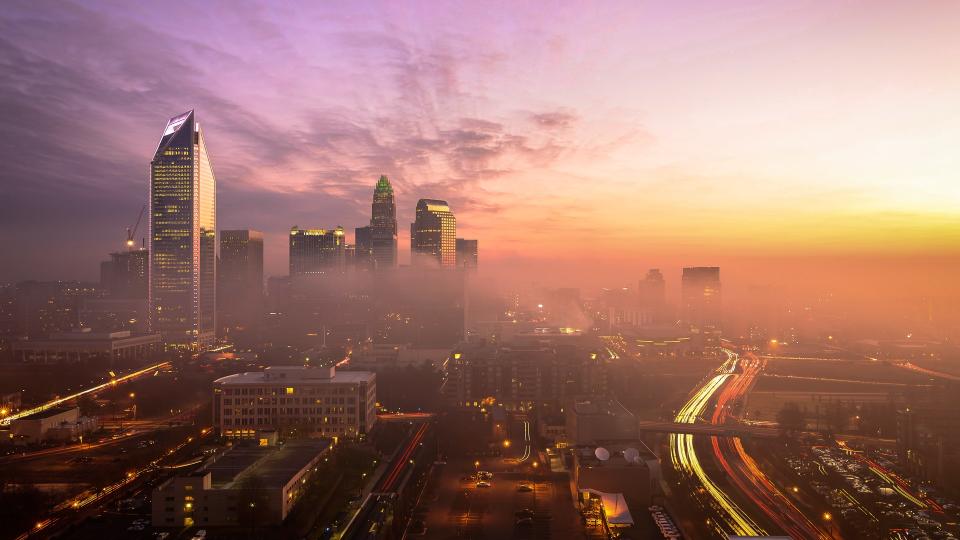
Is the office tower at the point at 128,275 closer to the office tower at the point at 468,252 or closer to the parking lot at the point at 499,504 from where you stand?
the office tower at the point at 468,252

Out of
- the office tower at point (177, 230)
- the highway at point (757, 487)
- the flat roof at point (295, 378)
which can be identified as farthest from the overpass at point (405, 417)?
the office tower at point (177, 230)

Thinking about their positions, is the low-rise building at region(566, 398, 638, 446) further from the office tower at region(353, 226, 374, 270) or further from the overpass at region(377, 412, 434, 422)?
the office tower at region(353, 226, 374, 270)

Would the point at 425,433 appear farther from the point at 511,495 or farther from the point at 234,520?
the point at 234,520

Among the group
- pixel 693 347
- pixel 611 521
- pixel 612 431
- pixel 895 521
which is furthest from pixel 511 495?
pixel 693 347

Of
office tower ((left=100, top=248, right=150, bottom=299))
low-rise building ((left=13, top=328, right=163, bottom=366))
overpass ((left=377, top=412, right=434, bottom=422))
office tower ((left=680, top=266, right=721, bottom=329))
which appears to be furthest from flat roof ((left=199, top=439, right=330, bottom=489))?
office tower ((left=680, top=266, right=721, bottom=329))

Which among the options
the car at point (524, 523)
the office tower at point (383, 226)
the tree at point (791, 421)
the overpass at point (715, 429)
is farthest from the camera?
the office tower at point (383, 226)

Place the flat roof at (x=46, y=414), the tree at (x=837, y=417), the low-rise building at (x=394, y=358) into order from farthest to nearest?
the low-rise building at (x=394, y=358) < the tree at (x=837, y=417) < the flat roof at (x=46, y=414)
